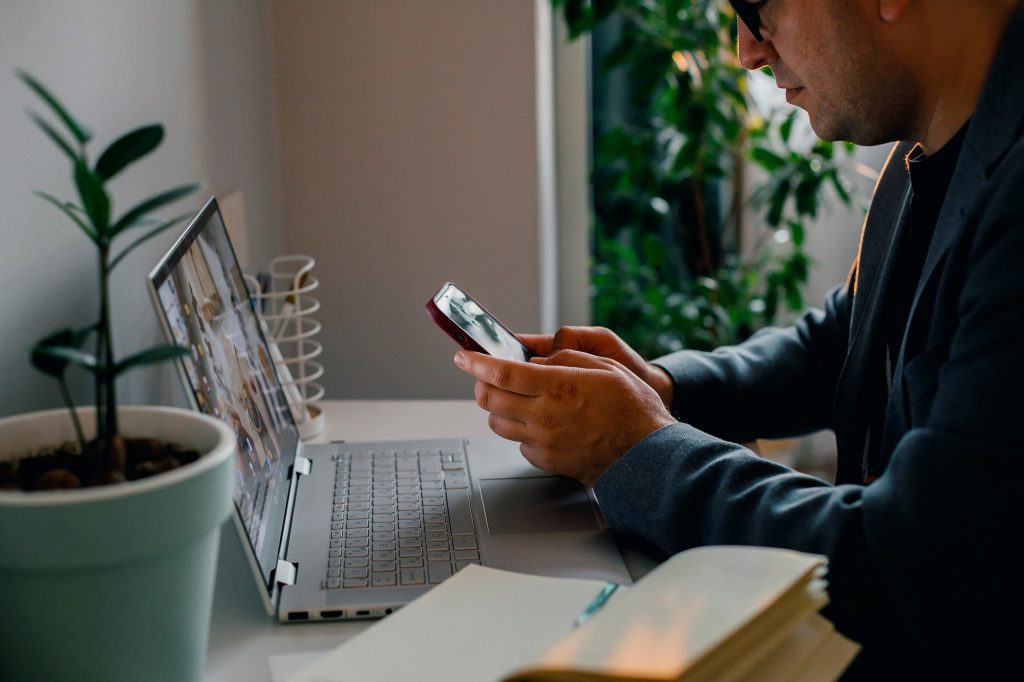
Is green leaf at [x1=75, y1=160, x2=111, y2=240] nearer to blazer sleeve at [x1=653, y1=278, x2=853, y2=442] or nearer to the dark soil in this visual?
the dark soil

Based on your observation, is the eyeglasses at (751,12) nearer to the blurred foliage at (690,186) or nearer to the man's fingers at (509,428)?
the man's fingers at (509,428)

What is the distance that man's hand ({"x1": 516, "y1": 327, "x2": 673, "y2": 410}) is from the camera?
1.30 metres

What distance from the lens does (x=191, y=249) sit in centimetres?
102

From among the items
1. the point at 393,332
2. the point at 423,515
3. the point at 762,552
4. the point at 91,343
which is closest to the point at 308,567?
the point at 423,515

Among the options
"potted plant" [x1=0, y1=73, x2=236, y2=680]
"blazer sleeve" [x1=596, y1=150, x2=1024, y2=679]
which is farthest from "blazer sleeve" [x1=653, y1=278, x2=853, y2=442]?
"potted plant" [x1=0, y1=73, x2=236, y2=680]

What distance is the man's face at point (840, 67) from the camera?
3.52ft

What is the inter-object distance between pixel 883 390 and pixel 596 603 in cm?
57

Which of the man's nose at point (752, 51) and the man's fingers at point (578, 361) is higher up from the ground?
the man's nose at point (752, 51)

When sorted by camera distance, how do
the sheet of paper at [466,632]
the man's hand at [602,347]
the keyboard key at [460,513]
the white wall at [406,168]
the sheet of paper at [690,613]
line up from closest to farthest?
the sheet of paper at [690,613]
the sheet of paper at [466,632]
the keyboard key at [460,513]
the man's hand at [602,347]
the white wall at [406,168]

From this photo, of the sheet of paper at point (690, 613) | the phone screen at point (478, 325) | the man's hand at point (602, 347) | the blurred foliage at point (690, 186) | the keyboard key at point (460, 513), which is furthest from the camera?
the blurred foliage at point (690, 186)

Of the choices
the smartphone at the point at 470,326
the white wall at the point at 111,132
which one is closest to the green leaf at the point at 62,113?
the white wall at the point at 111,132

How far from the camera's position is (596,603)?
0.78 meters

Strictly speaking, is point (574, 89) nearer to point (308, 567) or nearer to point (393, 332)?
point (393, 332)

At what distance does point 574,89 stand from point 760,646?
1833 millimetres
